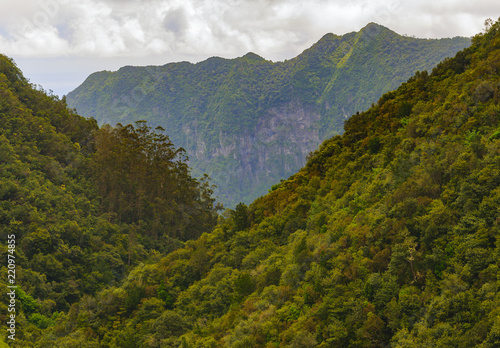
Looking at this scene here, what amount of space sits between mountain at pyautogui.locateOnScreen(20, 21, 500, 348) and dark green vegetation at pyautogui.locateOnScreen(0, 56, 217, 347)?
860 centimetres

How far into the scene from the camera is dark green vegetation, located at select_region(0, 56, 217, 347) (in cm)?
5271

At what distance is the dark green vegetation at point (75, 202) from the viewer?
173 ft

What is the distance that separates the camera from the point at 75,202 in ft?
212

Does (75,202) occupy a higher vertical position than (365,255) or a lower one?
higher

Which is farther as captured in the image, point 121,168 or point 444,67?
point 121,168

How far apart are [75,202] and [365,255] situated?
4956cm

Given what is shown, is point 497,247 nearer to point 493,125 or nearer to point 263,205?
point 493,125

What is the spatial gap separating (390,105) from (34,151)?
49517mm

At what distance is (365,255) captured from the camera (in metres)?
26.3

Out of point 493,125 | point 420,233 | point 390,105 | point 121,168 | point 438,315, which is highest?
point 121,168

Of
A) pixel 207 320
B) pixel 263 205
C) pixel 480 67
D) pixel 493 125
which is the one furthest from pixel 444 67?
pixel 207 320

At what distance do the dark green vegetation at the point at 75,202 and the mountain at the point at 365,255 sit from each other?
860 centimetres

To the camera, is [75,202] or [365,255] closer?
[365,255]

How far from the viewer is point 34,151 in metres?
66.4
